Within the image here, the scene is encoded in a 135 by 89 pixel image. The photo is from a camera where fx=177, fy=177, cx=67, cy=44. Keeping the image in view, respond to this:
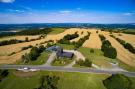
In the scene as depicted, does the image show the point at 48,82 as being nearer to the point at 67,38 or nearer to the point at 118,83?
the point at 118,83

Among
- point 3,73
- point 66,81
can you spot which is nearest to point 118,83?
point 66,81

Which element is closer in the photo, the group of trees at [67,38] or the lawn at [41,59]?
the lawn at [41,59]

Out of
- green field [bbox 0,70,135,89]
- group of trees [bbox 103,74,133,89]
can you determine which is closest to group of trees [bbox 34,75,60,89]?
green field [bbox 0,70,135,89]

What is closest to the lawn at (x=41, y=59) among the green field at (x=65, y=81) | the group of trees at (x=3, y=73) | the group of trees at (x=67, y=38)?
the green field at (x=65, y=81)

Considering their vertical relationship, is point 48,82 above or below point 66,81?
above

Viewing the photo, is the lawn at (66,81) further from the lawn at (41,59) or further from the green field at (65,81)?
the lawn at (41,59)

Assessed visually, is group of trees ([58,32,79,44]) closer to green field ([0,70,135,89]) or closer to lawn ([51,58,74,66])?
lawn ([51,58,74,66])
